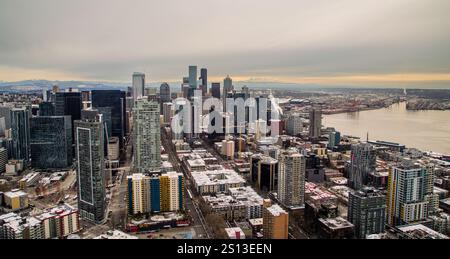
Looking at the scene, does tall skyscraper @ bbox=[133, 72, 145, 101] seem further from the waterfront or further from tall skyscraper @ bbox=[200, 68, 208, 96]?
the waterfront

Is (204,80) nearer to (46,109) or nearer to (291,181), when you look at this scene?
(291,181)

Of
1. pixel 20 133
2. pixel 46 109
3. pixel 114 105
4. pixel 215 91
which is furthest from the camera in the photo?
pixel 215 91

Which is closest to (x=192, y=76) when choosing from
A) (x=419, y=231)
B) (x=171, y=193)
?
(x=171, y=193)

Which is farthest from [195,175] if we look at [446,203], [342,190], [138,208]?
[446,203]

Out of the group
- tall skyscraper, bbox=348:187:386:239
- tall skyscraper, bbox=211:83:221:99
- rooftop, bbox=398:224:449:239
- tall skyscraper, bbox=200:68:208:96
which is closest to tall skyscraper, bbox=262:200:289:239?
tall skyscraper, bbox=348:187:386:239
